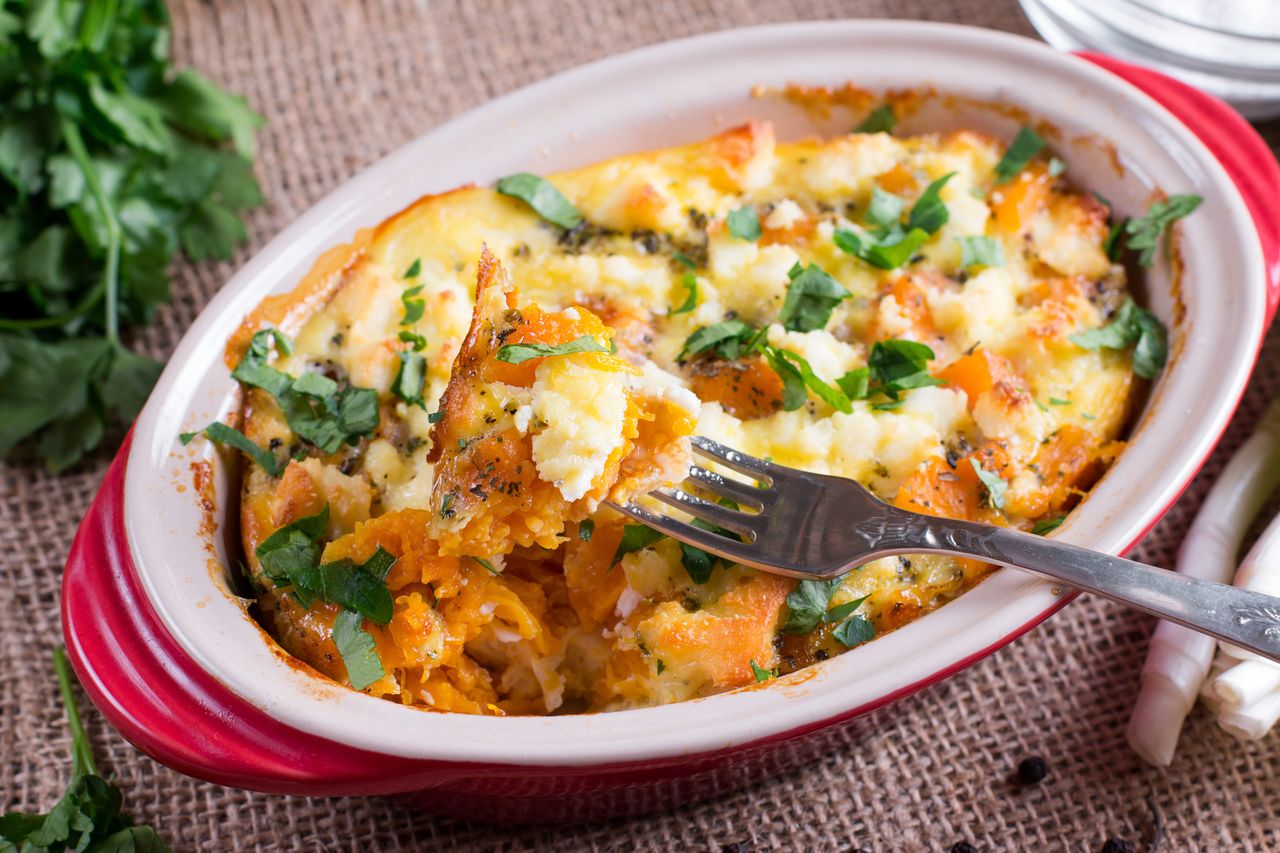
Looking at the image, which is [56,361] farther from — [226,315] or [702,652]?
[702,652]

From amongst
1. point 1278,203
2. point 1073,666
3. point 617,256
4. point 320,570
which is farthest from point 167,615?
point 1278,203

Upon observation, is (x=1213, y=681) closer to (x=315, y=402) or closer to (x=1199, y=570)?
(x=1199, y=570)

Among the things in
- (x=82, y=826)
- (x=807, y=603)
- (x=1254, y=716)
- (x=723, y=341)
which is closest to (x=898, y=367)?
(x=723, y=341)

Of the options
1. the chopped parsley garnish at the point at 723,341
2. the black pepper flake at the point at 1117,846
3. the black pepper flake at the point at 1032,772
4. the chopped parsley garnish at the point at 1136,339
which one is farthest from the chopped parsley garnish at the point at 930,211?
the black pepper flake at the point at 1117,846

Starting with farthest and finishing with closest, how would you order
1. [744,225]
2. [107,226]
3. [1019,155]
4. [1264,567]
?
[107,226], [1019,155], [744,225], [1264,567]

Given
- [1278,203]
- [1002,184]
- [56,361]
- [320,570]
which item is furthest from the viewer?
[56,361]
